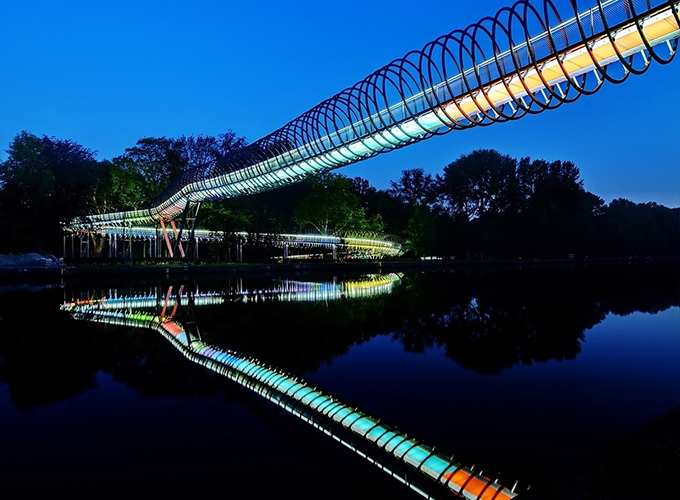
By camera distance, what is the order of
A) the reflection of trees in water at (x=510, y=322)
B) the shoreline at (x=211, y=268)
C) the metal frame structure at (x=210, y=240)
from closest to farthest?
1. the reflection of trees in water at (x=510, y=322)
2. the shoreline at (x=211, y=268)
3. the metal frame structure at (x=210, y=240)

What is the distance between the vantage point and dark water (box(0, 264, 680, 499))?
4301 millimetres

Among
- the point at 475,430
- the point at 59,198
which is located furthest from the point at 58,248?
the point at 475,430

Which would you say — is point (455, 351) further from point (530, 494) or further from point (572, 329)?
point (530, 494)

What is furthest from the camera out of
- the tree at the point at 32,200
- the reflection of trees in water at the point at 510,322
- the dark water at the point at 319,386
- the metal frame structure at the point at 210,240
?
the metal frame structure at the point at 210,240

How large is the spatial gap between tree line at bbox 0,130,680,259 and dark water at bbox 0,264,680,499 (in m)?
22.1

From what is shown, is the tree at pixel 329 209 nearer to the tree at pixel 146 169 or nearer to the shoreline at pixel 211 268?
the shoreline at pixel 211 268

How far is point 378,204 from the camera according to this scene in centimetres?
9019

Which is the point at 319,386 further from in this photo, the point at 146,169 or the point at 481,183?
the point at 481,183

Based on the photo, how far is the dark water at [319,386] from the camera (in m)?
4.30

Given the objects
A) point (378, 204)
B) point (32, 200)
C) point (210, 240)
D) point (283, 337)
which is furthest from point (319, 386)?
point (378, 204)

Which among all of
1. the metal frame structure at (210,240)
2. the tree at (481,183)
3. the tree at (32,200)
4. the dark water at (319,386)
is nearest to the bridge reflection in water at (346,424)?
the dark water at (319,386)

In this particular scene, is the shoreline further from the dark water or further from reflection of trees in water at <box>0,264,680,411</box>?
the dark water

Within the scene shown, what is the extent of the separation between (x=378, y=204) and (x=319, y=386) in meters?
84.0

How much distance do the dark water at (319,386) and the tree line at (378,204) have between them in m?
22.1
